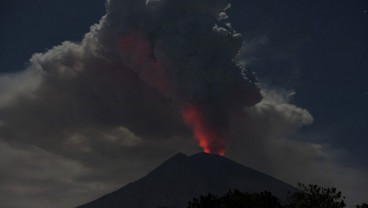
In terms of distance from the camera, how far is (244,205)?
190 feet

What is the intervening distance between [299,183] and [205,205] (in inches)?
637

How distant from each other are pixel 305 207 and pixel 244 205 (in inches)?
325

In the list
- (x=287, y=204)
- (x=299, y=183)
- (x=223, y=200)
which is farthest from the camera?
(x=223, y=200)

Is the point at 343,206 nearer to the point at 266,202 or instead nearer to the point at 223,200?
the point at 266,202

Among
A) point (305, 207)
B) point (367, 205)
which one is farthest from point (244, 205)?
point (367, 205)

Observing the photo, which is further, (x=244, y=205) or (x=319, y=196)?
(x=244, y=205)

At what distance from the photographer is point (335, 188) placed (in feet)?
164

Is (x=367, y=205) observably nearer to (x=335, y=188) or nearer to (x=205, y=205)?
(x=335, y=188)

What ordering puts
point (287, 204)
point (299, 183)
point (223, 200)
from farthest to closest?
point (223, 200)
point (287, 204)
point (299, 183)

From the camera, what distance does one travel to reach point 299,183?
161 feet

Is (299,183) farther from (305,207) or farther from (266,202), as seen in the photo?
(266,202)

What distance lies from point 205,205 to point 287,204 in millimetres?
11050

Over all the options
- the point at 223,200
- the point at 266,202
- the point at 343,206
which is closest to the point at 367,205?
the point at 343,206

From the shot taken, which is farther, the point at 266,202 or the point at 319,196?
the point at 266,202
